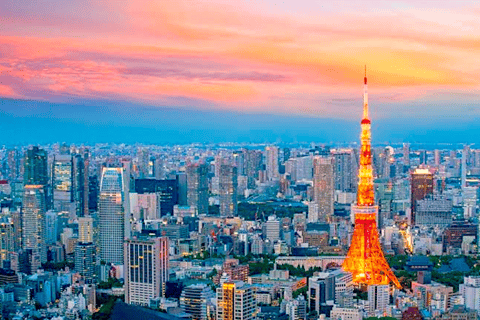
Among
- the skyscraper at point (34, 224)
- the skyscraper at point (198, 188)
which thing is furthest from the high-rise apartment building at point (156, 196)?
the skyscraper at point (34, 224)

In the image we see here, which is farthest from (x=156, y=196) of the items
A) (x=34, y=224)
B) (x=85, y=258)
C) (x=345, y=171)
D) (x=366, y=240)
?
(x=366, y=240)

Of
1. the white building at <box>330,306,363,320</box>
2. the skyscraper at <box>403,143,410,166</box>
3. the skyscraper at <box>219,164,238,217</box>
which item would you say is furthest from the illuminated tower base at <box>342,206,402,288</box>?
the skyscraper at <box>403,143,410,166</box>

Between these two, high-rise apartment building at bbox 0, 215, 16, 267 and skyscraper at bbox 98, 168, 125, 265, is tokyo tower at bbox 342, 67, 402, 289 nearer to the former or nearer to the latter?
skyscraper at bbox 98, 168, 125, 265

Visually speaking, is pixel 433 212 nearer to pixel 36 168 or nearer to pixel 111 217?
pixel 111 217

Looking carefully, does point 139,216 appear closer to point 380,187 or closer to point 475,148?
point 380,187

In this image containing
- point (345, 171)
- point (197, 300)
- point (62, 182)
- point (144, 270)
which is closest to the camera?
point (197, 300)

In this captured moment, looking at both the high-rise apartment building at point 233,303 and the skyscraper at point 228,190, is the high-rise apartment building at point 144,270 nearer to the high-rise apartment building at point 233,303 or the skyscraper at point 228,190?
the high-rise apartment building at point 233,303
